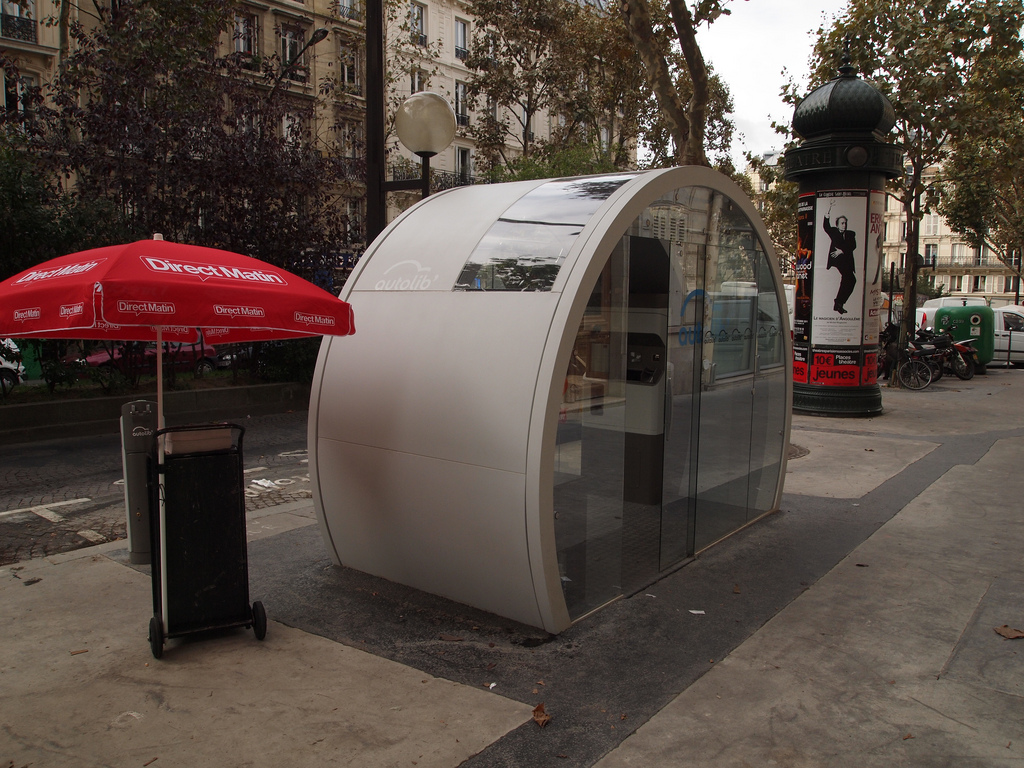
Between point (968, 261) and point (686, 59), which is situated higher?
point (968, 261)

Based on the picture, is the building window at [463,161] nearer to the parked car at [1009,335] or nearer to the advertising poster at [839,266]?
the parked car at [1009,335]

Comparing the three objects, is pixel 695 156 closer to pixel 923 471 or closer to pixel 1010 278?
pixel 923 471

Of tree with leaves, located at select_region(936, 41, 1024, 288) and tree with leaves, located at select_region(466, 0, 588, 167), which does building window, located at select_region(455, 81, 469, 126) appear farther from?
tree with leaves, located at select_region(936, 41, 1024, 288)

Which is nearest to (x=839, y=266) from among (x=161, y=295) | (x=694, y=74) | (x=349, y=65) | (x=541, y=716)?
(x=694, y=74)

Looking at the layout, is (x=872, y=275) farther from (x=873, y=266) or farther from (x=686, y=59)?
(x=686, y=59)

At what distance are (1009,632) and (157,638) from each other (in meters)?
4.53

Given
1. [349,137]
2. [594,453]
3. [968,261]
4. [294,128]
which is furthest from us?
[968,261]

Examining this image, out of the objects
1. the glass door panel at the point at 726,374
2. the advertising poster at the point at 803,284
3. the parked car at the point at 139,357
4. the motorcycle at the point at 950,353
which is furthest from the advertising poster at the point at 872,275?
the parked car at the point at 139,357

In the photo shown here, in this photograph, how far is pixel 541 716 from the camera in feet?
11.1

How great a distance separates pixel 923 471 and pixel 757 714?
20.5 feet

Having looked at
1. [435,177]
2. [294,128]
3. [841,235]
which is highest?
[435,177]

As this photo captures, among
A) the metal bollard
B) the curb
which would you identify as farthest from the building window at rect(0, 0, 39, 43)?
the metal bollard

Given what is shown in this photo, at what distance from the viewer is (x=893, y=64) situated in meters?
16.5

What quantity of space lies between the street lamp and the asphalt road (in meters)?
3.48
